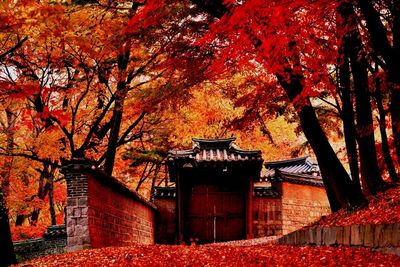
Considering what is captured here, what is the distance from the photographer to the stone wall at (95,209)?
420 inches

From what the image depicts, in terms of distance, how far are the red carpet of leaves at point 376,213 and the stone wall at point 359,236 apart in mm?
273

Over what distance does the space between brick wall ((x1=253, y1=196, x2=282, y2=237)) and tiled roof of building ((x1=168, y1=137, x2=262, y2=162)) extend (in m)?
3.07

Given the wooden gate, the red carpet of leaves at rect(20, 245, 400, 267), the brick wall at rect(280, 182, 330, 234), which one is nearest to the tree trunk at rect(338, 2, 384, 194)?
the red carpet of leaves at rect(20, 245, 400, 267)

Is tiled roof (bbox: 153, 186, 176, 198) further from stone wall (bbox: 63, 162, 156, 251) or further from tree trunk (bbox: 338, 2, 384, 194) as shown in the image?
tree trunk (bbox: 338, 2, 384, 194)

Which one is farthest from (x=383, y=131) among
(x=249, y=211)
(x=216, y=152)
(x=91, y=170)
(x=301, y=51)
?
(x=216, y=152)

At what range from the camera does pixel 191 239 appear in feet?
64.5

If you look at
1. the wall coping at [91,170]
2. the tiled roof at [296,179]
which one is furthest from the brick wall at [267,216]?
the wall coping at [91,170]

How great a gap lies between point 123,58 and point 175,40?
368 cm

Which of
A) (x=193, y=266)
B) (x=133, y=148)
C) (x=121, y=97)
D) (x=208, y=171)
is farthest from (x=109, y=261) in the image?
(x=133, y=148)

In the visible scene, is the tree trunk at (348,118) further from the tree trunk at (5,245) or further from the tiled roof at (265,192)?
the tiled roof at (265,192)

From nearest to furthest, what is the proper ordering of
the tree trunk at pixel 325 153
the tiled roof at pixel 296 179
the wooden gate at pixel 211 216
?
the tree trunk at pixel 325 153 → the wooden gate at pixel 211 216 → the tiled roof at pixel 296 179

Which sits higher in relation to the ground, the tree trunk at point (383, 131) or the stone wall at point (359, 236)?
the tree trunk at point (383, 131)

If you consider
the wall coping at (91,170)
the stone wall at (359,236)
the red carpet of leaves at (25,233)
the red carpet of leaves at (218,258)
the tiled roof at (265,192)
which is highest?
the wall coping at (91,170)

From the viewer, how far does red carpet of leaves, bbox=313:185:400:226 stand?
818cm
